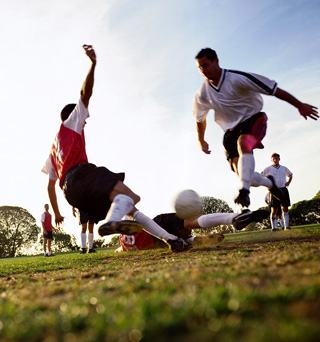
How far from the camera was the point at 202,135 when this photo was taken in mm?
6188

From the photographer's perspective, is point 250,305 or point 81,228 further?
point 81,228

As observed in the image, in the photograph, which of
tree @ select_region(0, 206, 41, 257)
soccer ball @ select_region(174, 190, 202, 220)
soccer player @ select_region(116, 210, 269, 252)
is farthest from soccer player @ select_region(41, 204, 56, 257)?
→ tree @ select_region(0, 206, 41, 257)

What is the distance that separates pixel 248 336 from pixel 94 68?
3.90m

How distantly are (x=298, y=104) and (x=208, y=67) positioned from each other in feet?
4.82

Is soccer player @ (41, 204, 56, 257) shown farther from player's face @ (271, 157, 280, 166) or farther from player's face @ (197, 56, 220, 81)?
player's face @ (197, 56, 220, 81)

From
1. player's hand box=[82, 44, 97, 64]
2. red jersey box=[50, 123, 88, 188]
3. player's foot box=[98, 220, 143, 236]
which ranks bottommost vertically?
player's foot box=[98, 220, 143, 236]

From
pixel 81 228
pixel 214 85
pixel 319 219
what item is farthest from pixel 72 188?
pixel 319 219

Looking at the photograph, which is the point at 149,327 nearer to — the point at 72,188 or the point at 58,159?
the point at 72,188

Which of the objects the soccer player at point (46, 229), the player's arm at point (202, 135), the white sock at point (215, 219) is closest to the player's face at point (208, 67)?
the player's arm at point (202, 135)

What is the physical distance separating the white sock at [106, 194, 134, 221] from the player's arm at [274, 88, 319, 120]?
2.74m

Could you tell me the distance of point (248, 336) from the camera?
102 cm

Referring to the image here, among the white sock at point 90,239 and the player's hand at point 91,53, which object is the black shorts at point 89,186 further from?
the white sock at point 90,239

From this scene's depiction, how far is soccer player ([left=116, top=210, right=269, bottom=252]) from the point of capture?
4.82 meters

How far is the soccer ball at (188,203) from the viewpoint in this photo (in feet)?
19.3
